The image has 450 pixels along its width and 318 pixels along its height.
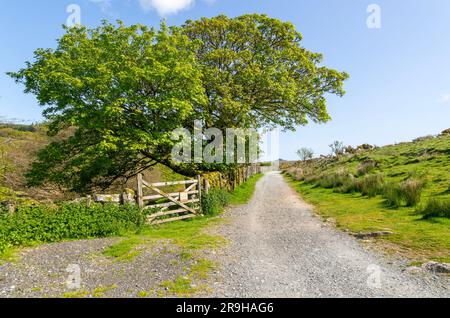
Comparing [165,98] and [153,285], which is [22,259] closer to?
[153,285]

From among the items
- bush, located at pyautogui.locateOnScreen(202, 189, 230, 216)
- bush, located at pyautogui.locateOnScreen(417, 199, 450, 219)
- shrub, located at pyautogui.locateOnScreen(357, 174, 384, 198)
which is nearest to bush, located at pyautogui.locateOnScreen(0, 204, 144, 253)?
bush, located at pyautogui.locateOnScreen(202, 189, 230, 216)

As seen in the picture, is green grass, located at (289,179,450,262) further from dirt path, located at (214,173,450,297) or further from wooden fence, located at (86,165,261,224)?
wooden fence, located at (86,165,261,224)

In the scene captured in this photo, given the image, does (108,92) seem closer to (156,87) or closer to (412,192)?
(156,87)

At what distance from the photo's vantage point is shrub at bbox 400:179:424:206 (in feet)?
48.5

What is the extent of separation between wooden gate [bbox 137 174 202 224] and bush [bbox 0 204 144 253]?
4.47ft

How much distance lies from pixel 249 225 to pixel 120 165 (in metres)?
11.3

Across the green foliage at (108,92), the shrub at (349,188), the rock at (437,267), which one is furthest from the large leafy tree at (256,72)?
the rock at (437,267)

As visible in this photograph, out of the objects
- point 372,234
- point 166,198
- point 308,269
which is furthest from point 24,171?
point 372,234

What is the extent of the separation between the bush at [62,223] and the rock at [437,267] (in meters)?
10.3

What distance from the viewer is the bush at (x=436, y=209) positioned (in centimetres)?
1192

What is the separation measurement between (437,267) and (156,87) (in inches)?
594

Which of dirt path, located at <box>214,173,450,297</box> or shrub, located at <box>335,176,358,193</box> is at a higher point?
shrub, located at <box>335,176,358,193</box>

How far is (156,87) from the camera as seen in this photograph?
16922mm

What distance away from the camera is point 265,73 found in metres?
20.6
